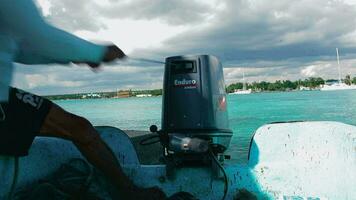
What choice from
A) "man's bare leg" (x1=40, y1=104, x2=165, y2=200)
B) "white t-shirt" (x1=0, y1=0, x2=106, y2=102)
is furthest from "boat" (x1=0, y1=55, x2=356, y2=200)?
"white t-shirt" (x1=0, y1=0, x2=106, y2=102)

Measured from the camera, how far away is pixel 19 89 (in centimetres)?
247

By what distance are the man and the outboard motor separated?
2.23 feet

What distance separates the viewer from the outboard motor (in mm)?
3685

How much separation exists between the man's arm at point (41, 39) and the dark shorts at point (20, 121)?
0.86 ft

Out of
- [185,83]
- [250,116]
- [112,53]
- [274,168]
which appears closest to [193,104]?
[185,83]

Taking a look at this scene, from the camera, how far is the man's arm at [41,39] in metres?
2.09

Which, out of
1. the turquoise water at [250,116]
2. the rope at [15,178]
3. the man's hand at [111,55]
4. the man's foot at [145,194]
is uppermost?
the man's hand at [111,55]

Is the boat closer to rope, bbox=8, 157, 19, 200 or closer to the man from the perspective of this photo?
rope, bbox=8, 157, 19, 200

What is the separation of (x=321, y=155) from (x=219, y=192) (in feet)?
2.67

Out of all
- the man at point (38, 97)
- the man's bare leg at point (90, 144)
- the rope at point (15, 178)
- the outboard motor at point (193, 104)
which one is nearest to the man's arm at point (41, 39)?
the man at point (38, 97)

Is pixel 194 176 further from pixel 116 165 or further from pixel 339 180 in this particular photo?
pixel 339 180

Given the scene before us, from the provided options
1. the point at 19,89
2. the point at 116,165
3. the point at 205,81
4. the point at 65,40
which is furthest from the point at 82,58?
the point at 205,81

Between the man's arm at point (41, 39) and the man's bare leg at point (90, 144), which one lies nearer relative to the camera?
the man's arm at point (41, 39)

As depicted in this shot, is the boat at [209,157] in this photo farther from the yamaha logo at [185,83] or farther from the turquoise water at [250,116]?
the turquoise water at [250,116]
